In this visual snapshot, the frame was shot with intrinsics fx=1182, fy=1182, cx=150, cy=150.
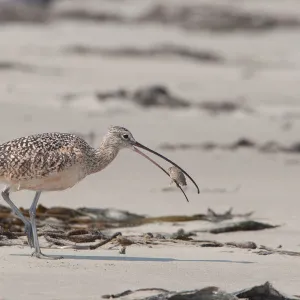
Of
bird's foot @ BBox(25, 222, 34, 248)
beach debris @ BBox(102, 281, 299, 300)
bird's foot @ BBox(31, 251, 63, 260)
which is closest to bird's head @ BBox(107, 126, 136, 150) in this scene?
bird's foot @ BBox(25, 222, 34, 248)

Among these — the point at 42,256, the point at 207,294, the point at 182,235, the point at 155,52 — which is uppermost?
the point at 155,52

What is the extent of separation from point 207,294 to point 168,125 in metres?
8.82

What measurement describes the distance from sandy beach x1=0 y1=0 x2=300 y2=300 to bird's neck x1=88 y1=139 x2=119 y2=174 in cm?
52

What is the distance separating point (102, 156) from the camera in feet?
24.9

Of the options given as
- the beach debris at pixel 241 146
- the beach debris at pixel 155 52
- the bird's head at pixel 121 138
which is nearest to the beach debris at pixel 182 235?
the bird's head at pixel 121 138

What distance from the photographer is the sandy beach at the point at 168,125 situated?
6.70 m

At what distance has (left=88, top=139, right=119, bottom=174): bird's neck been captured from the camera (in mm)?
7543

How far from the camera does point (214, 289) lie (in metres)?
5.77

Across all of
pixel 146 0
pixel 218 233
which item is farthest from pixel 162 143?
pixel 146 0

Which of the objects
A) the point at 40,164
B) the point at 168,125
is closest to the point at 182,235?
the point at 40,164

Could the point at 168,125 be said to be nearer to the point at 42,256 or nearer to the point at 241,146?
the point at 241,146

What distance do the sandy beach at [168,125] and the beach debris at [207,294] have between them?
19 cm

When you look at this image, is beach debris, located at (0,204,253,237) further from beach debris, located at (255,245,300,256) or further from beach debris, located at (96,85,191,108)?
beach debris, located at (96,85,191,108)

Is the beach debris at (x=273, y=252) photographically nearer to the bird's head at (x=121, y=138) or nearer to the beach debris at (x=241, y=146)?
the bird's head at (x=121, y=138)
